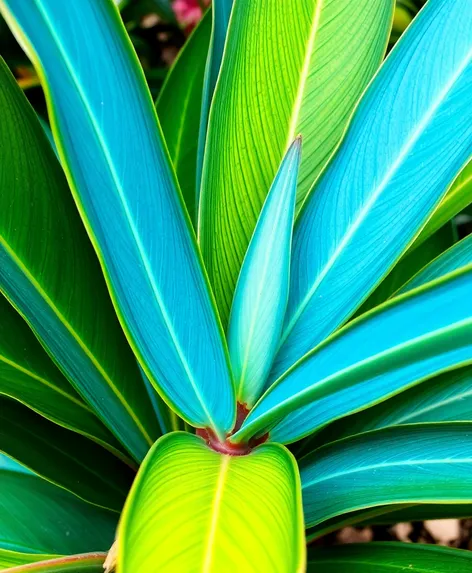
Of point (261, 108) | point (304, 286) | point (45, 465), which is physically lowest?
point (45, 465)

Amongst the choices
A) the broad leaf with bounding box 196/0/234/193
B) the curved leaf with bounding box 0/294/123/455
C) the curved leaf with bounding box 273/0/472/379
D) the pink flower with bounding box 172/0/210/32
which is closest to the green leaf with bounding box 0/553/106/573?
the curved leaf with bounding box 0/294/123/455

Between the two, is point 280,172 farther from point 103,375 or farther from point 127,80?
point 103,375

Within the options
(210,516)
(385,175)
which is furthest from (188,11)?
(210,516)

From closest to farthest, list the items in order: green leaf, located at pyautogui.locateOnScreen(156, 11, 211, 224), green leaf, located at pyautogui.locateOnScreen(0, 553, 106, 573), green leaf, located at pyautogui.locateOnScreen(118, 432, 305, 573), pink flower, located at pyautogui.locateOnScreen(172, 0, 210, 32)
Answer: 1. green leaf, located at pyautogui.locateOnScreen(118, 432, 305, 573)
2. green leaf, located at pyautogui.locateOnScreen(0, 553, 106, 573)
3. green leaf, located at pyautogui.locateOnScreen(156, 11, 211, 224)
4. pink flower, located at pyautogui.locateOnScreen(172, 0, 210, 32)

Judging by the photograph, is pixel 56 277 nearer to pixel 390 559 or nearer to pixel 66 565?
pixel 66 565

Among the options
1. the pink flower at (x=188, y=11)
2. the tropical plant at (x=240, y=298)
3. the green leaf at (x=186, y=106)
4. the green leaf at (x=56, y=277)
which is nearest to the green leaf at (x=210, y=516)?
the tropical plant at (x=240, y=298)

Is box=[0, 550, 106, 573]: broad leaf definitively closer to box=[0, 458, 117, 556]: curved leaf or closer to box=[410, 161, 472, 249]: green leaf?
box=[0, 458, 117, 556]: curved leaf

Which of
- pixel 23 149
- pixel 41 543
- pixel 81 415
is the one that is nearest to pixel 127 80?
pixel 23 149
